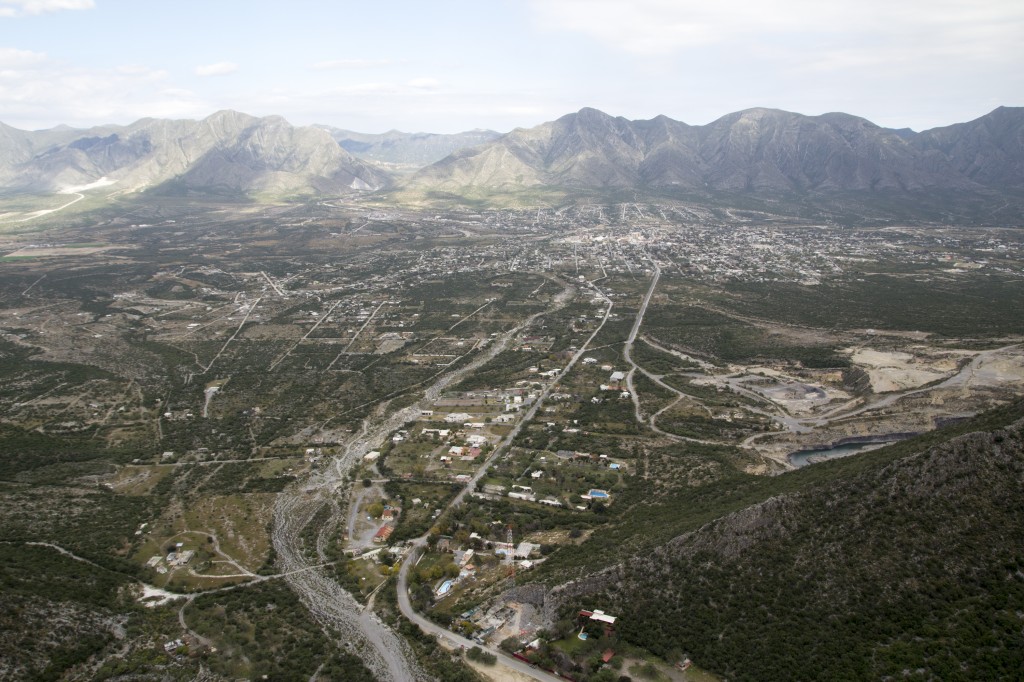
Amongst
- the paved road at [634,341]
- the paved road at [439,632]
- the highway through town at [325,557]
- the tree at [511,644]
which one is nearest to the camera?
the paved road at [439,632]

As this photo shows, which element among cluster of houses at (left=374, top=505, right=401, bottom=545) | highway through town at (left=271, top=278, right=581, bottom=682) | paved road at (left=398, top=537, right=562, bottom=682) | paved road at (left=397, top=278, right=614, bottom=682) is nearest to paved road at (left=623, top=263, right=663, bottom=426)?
paved road at (left=397, top=278, right=614, bottom=682)

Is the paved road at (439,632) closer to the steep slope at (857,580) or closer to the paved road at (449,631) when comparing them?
the paved road at (449,631)

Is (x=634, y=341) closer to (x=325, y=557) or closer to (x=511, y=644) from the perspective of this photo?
(x=325, y=557)

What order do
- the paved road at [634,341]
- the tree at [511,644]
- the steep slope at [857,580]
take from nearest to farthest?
the steep slope at [857,580] < the tree at [511,644] < the paved road at [634,341]

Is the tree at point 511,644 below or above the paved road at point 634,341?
below

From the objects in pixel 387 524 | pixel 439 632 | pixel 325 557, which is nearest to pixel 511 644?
pixel 439 632

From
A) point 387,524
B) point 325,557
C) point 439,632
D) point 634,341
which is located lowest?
point 325,557

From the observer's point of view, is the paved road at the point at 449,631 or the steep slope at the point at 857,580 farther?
the paved road at the point at 449,631

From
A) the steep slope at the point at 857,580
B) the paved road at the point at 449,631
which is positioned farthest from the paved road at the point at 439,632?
the steep slope at the point at 857,580
